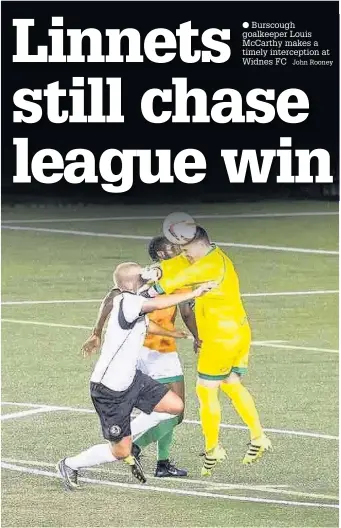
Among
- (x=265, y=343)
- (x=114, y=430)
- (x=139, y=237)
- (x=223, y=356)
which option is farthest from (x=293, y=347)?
(x=139, y=237)

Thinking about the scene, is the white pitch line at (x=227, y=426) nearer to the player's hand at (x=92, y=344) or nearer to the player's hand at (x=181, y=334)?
the player's hand at (x=92, y=344)

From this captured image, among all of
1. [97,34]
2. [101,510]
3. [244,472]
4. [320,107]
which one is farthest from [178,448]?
[320,107]

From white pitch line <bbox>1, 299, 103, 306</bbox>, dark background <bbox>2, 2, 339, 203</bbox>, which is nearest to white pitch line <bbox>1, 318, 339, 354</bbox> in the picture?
white pitch line <bbox>1, 299, 103, 306</bbox>

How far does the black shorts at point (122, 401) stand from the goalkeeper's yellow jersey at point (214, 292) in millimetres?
397

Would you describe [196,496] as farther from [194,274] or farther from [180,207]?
[180,207]

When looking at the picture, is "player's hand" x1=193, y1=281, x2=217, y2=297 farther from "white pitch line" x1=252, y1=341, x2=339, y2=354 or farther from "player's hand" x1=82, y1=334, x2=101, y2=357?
"white pitch line" x1=252, y1=341, x2=339, y2=354

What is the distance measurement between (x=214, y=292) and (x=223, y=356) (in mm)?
307

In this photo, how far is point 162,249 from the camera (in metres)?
7.87

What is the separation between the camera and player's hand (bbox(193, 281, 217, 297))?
7660mm

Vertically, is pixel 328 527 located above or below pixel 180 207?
below

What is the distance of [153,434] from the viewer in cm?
830

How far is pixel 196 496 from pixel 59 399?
396 centimetres

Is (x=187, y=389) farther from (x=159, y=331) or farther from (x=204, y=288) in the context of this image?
(x=204, y=288)

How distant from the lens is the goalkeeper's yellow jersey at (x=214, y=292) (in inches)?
303
